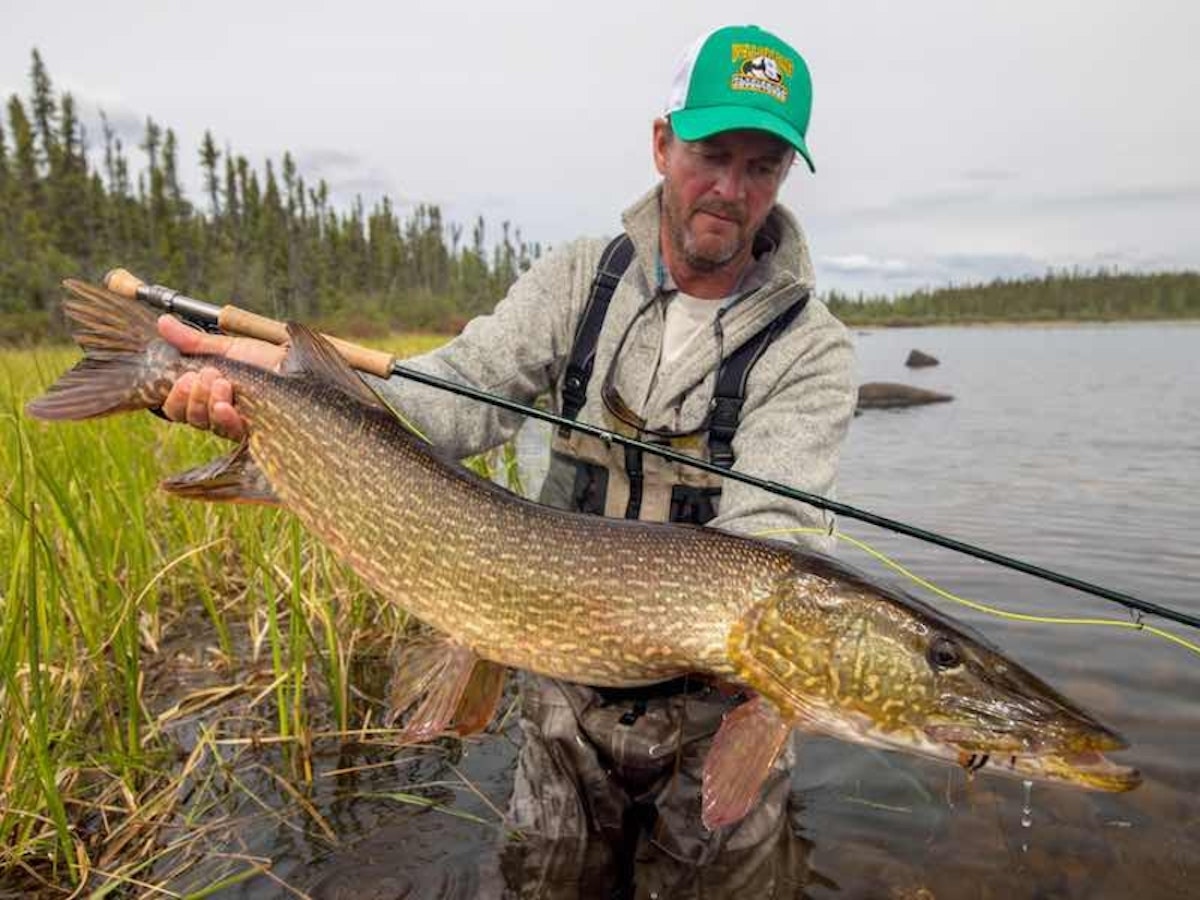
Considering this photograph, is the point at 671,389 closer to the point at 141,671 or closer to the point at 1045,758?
the point at 1045,758

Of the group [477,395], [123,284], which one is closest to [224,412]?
[123,284]

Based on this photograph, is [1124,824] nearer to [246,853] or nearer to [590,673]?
[590,673]

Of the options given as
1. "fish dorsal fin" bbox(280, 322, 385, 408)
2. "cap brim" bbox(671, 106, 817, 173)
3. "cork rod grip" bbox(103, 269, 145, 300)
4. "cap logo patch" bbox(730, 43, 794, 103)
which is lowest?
"fish dorsal fin" bbox(280, 322, 385, 408)

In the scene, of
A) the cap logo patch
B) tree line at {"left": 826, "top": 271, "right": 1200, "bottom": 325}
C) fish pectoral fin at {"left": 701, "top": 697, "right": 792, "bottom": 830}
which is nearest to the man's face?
the cap logo patch

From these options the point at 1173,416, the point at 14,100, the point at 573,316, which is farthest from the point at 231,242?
the point at 573,316

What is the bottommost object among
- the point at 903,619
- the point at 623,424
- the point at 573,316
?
the point at 903,619

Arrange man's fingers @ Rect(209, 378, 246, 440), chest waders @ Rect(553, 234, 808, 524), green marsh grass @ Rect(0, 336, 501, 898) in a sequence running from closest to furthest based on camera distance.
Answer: green marsh grass @ Rect(0, 336, 501, 898)
man's fingers @ Rect(209, 378, 246, 440)
chest waders @ Rect(553, 234, 808, 524)

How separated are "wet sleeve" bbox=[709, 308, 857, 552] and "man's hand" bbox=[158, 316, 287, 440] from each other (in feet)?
4.84

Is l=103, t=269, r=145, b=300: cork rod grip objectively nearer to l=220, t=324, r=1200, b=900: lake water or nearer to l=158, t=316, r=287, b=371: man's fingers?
l=158, t=316, r=287, b=371: man's fingers

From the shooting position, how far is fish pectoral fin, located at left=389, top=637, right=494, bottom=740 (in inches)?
87.9

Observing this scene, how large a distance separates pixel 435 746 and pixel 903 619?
1.86 metres

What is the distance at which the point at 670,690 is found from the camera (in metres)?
2.47

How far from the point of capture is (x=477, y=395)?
2500 mm

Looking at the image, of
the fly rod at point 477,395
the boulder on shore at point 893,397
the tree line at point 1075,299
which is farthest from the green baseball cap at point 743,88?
the tree line at point 1075,299
